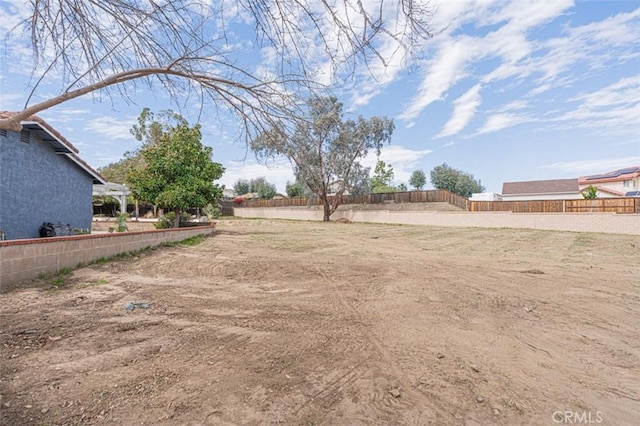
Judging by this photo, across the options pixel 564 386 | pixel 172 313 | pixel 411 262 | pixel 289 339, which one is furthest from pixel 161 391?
pixel 411 262

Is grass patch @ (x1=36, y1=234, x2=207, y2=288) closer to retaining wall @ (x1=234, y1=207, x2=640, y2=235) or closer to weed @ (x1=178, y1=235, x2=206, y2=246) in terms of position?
weed @ (x1=178, y1=235, x2=206, y2=246)

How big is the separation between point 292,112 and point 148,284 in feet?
16.1

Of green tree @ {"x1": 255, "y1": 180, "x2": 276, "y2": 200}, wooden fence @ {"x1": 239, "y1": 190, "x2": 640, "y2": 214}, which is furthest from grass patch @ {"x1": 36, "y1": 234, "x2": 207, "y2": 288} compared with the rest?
green tree @ {"x1": 255, "y1": 180, "x2": 276, "y2": 200}

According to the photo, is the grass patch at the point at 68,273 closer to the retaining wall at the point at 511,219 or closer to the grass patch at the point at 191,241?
the grass patch at the point at 191,241

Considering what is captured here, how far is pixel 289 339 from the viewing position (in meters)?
3.62

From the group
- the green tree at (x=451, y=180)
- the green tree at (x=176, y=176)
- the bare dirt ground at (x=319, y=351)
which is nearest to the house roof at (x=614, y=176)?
the green tree at (x=451, y=180)

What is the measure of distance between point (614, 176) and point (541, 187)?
261 inches

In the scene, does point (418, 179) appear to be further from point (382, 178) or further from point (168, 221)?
point (168, 221)

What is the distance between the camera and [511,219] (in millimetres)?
22406

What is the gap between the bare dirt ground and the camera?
7.77 ft

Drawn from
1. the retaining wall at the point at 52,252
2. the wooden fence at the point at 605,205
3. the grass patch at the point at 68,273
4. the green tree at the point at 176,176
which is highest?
Answer: the green tree at the point at 176,176

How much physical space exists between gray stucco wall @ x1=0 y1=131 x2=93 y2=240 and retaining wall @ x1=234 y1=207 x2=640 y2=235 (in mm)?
22651

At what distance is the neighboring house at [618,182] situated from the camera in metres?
32.8

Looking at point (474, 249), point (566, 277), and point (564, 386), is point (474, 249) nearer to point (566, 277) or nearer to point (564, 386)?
point (566, 277)
